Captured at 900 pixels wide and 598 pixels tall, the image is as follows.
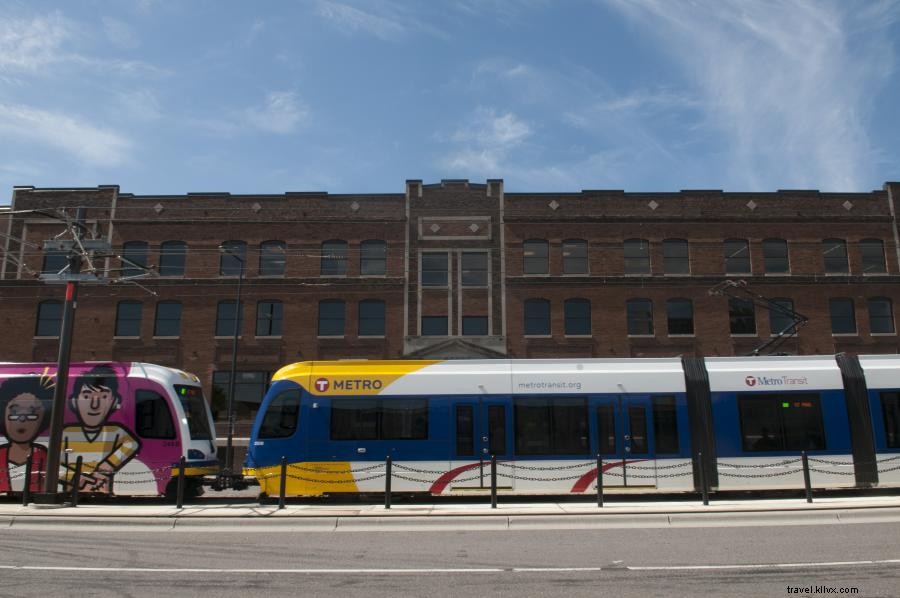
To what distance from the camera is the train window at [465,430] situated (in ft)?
49.6

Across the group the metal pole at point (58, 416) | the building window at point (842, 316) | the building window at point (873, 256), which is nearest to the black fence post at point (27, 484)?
the metal pole at point (58, 416)

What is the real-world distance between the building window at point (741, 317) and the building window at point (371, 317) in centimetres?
1676

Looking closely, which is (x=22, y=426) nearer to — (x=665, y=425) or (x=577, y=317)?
(x=665, y=425)

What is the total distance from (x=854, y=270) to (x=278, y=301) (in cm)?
2800

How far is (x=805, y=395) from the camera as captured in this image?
1545cm

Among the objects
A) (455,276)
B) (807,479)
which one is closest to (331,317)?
(455,276)

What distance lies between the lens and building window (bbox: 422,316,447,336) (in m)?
31.6

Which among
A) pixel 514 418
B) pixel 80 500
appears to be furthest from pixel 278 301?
pixel 514 418

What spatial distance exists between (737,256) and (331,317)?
65.8ft

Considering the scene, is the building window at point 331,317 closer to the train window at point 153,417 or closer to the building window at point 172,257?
the building window at point 172,257

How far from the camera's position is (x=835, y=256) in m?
32.4

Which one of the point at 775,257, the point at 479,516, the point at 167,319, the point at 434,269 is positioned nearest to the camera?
the point at 479,516

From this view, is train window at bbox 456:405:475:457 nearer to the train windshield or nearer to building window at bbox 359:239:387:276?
the train windshield

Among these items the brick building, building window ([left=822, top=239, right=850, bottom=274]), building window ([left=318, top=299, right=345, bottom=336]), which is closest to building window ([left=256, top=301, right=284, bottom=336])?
the brick building
